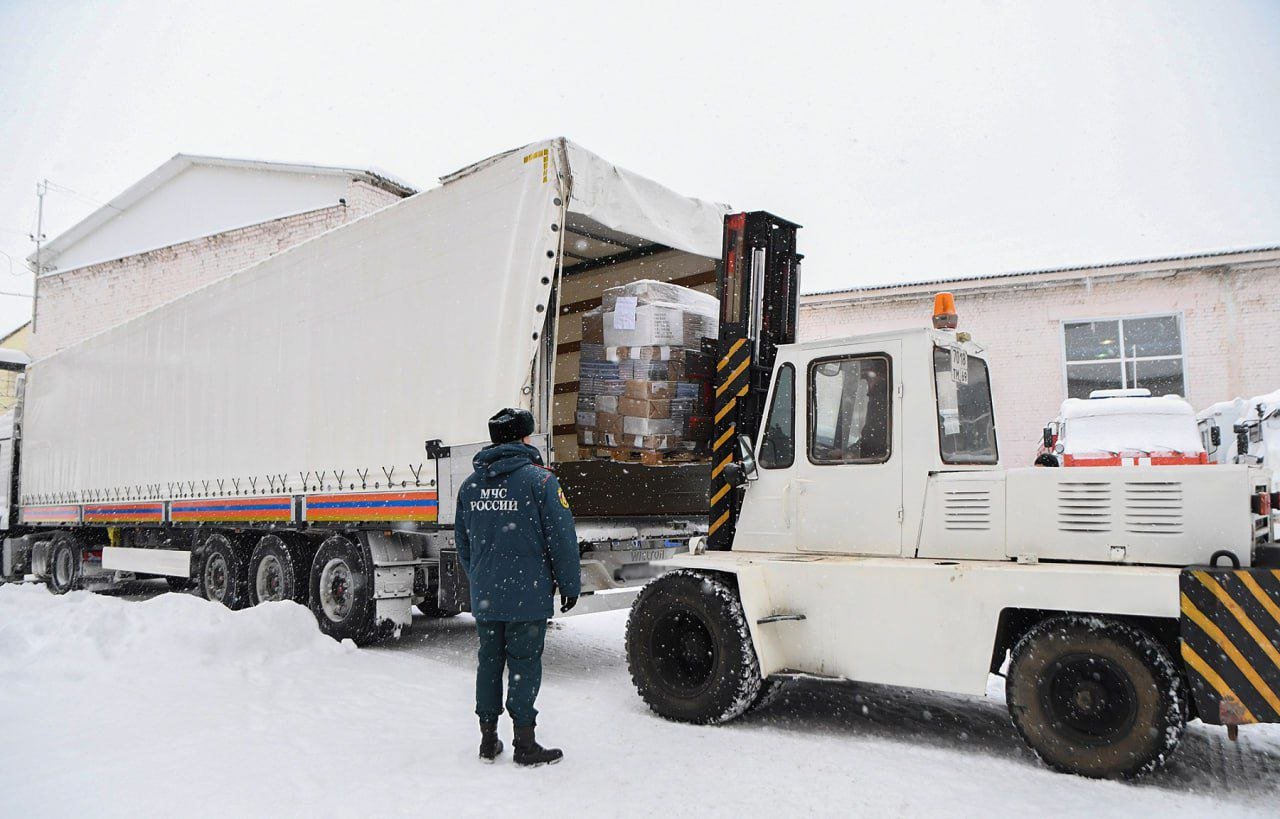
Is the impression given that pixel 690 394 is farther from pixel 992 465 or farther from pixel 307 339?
pixel 307 339

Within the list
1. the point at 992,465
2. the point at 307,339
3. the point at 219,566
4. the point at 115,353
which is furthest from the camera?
the point at 115,353

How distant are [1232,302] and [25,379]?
2115 centimetres

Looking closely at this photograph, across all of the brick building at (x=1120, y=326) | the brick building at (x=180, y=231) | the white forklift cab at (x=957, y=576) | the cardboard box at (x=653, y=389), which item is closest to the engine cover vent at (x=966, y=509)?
the white forklift cab at (x=957, y=576)

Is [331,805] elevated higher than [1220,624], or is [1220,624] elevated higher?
[1220,624]

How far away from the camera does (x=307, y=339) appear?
8.98 m

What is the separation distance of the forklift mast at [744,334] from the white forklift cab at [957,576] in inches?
9.1

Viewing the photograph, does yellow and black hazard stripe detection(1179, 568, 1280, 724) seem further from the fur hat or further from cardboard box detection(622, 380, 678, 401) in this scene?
cardboard box detection(622, 380, 678, 401)

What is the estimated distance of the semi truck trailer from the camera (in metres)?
6.55

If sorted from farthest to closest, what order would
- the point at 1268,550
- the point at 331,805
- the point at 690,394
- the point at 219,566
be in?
the point at 219,566 < the point at 690,394 < the point at 1268,550 < the point at 331,805

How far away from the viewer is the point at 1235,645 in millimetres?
4105

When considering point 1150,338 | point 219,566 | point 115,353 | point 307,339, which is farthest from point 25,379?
point 1150,338

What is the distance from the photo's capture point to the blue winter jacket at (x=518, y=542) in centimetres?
448

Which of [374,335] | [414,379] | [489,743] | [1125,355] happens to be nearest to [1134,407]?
[1125,355]

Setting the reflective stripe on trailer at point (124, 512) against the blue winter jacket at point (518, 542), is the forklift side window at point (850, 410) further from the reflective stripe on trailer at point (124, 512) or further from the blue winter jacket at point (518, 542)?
the reflective stripe on trailer at point (124, 512)
